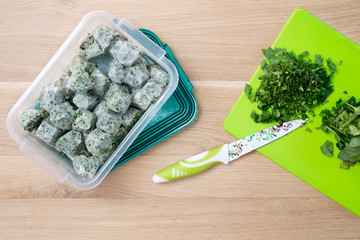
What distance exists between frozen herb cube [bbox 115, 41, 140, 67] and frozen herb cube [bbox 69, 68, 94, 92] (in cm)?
16

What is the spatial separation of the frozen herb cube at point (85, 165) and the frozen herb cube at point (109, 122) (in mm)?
151

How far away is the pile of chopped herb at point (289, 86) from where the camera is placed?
1271 millimetres

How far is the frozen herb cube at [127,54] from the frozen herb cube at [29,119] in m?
0.43

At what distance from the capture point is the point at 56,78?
1316 millimetres

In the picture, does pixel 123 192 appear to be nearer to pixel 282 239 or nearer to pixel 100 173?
pixel 100 173

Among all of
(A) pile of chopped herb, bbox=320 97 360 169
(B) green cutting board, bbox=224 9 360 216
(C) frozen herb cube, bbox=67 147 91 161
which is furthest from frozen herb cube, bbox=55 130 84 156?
(A) pile of chopped herb, bbox=320 97 360 169

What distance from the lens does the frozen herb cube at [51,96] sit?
48.0 inches

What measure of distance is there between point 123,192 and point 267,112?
77cm

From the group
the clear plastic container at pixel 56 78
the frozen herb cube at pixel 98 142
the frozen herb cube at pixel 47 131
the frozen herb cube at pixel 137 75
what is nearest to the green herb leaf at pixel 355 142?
the clear plastic container at pixel 56 78

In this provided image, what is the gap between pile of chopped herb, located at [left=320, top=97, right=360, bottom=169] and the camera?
1.24 m

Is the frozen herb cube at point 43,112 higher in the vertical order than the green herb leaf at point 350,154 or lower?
higher

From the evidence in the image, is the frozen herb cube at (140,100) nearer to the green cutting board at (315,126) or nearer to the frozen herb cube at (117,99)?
the frozen herb cube at (117,99)

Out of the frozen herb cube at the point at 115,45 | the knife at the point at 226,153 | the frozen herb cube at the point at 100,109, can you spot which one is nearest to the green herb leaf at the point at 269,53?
the knife at the point at 226,153

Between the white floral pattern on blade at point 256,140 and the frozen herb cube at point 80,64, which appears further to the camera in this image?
the white floral pattern on blade at point 256,140
